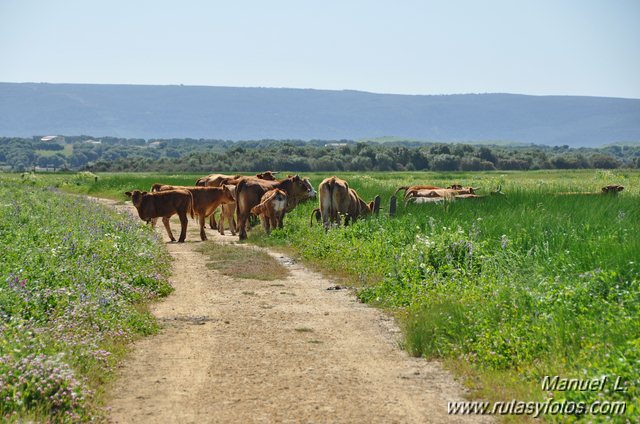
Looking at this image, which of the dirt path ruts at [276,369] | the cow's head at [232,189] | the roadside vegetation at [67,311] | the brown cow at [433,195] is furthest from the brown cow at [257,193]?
the dirt path ruts at [276,369]

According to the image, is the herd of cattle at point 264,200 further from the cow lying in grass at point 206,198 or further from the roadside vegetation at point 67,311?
the roadside vegetation at point 67,311

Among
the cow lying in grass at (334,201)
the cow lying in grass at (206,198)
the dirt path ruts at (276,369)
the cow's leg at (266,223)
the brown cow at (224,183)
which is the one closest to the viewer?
the dirt path ruts at (276,369)

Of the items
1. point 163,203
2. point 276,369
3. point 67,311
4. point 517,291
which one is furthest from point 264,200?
point 276,369

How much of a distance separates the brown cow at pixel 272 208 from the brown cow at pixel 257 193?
58 centimetres

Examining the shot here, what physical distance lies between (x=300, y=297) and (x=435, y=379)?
600 centimetres

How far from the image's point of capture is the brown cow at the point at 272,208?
26.7 metres

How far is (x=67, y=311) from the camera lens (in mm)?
11477

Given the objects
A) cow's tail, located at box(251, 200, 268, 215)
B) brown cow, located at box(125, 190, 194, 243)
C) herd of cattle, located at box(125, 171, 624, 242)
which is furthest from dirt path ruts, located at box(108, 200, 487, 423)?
brown cow, located at box(125, 190, 194, 243)

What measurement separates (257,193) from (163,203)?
2928 millimetres

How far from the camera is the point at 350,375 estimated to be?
404 inches

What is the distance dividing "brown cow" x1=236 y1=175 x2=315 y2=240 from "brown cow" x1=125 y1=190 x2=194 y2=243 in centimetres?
155

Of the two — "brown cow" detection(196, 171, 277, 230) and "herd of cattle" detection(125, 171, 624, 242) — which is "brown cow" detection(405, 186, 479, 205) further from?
"brown cow" detection(196, 171, 277, 230)

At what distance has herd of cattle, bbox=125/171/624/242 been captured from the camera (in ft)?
84.3

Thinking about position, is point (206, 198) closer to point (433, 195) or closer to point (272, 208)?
point (272, 208)
